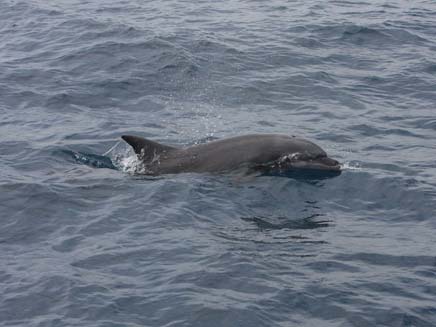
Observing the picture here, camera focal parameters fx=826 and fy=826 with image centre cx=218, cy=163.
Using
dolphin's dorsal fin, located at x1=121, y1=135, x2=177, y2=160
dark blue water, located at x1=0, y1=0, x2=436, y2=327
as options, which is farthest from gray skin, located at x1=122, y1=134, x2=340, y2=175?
dark blue water, located at x1=0, y1=0, x2=436, y2=327

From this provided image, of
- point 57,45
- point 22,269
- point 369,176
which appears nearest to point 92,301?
point 22,269

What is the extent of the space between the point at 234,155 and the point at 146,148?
1.94 m

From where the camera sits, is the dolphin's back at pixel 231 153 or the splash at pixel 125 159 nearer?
the dolphin's back at pixel 231 153

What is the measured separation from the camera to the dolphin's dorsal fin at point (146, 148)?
1798 centimetres

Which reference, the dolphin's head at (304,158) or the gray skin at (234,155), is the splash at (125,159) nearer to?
the gray skin at (234,155)

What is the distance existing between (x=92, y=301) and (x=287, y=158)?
6731 mm

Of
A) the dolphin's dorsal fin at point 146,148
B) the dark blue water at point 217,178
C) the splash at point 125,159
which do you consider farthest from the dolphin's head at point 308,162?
the splash at point 125,159

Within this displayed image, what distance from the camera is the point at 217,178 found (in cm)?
1741

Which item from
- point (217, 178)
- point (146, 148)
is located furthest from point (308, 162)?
point (146, 148)

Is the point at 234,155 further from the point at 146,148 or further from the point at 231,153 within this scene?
the point at 146,148

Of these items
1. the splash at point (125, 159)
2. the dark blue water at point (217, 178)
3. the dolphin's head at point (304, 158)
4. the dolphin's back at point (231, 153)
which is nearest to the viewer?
the dark blue water at point (217, 178)

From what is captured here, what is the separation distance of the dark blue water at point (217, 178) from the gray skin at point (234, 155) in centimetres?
42

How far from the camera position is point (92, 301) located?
41.4ft

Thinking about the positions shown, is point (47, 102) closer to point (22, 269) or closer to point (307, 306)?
point (22, 269)
